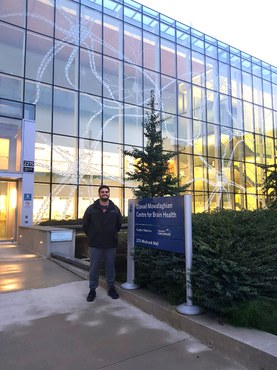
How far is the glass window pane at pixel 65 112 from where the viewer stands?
20859 millimetres

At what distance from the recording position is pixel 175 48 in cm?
2733

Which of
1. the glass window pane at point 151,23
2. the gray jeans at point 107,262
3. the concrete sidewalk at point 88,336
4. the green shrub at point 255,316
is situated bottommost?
the concrete sidewalk at point 88,336

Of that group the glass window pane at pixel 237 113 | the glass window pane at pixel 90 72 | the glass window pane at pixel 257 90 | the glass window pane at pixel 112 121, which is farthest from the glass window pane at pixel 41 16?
the glass window pane at pixel 257 90

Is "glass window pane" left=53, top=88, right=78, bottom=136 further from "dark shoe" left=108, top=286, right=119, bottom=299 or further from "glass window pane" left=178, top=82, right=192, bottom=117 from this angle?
"dark shoe" left=108, top=286, right=119, bottom=299

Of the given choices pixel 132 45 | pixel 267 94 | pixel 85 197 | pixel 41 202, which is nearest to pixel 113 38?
pixel 132 45

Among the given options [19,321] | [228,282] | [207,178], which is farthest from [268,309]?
[207,178]

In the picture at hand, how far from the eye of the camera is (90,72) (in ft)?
74.6

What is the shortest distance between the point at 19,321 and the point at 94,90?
20.1 m

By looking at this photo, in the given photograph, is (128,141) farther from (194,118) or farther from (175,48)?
(175,48)

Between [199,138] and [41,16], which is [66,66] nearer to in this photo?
[41,16]

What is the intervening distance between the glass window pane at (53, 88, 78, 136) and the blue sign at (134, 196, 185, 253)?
16.6 metres

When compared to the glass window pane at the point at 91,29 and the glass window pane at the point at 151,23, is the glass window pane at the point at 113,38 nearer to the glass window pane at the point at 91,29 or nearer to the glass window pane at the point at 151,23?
the glass window pane at the point at 91,29

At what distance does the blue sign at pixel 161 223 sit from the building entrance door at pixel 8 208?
11.9 m

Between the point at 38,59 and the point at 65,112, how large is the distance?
3580mm
